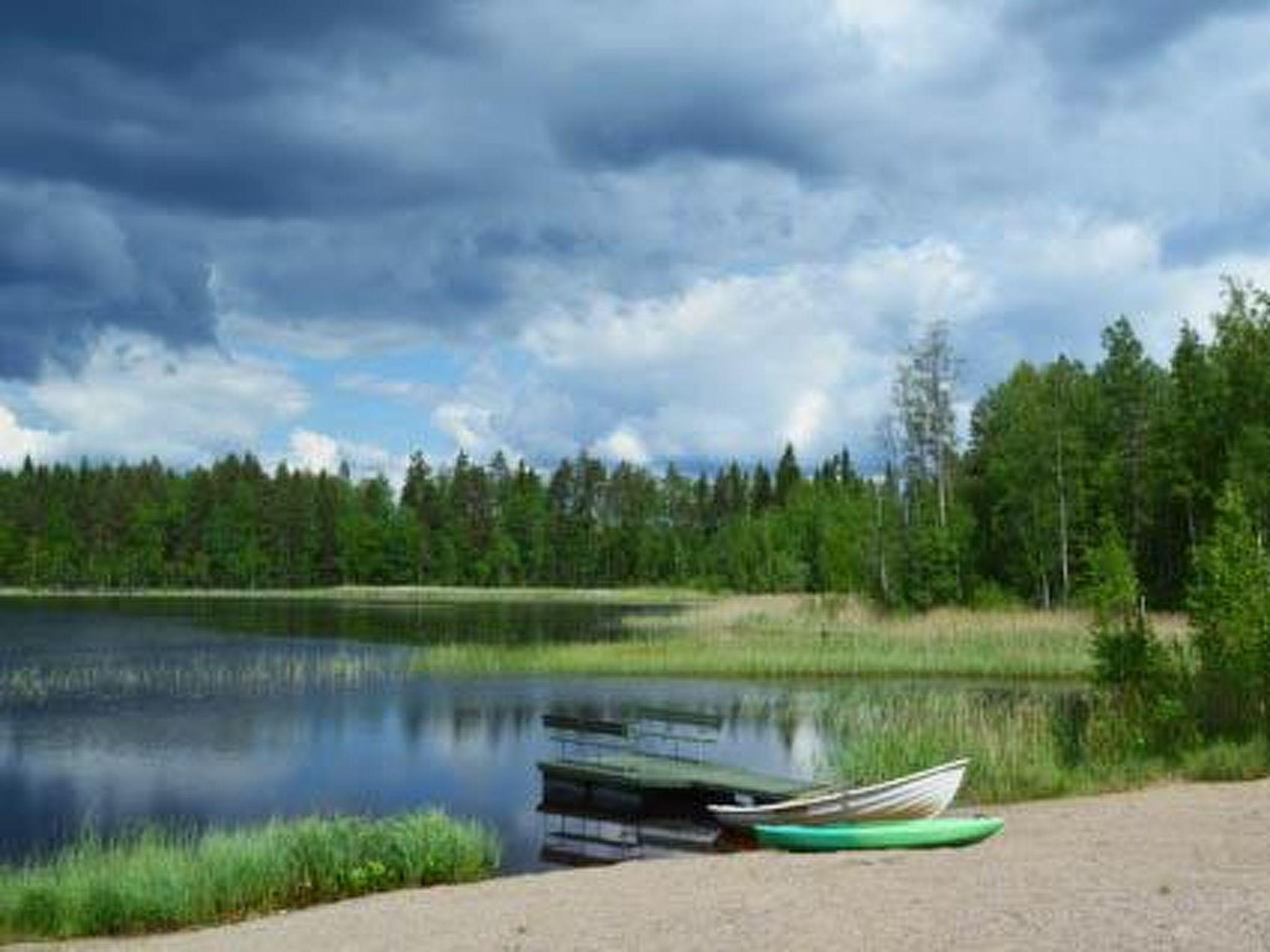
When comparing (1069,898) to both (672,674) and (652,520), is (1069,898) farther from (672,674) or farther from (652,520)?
(652,520)

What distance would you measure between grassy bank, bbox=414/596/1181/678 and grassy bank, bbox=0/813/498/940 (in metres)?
25.1

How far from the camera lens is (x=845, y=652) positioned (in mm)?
43969

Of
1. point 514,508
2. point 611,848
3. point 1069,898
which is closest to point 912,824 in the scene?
point 1069,898

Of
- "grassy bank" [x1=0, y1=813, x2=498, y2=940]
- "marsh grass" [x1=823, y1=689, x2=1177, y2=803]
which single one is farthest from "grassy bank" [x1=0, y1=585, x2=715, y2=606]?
"grassy bank" [x1=0, y1=813, x2=498, y2=940]

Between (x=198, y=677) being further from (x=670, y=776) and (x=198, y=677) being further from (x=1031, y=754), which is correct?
(x=1031, y=754)

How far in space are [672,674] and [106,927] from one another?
95.3ft

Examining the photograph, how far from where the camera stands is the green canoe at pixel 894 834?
52.0 feet

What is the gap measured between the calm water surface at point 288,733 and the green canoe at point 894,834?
13.9 feet

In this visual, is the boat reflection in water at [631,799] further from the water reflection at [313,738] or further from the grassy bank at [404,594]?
the grassy bank at [404,594]

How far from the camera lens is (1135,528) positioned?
202 feet

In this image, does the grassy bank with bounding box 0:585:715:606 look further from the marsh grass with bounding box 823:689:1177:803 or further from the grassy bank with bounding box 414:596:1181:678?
the marsh grass with bounding box 823:689:1177:803

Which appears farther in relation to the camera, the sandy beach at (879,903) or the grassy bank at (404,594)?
the grassy bank at (404,594)

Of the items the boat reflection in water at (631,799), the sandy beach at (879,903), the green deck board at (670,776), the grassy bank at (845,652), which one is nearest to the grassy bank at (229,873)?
the sandy beach at (879,903)

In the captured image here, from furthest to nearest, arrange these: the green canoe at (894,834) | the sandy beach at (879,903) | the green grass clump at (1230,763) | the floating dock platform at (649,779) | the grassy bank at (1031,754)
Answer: the floating dock platform at (649,779) → the grassy bank at (1031,754) → the green grass clump at (1230,763) → the green canoe at (894,834) → the sandy beach at (879,903)
